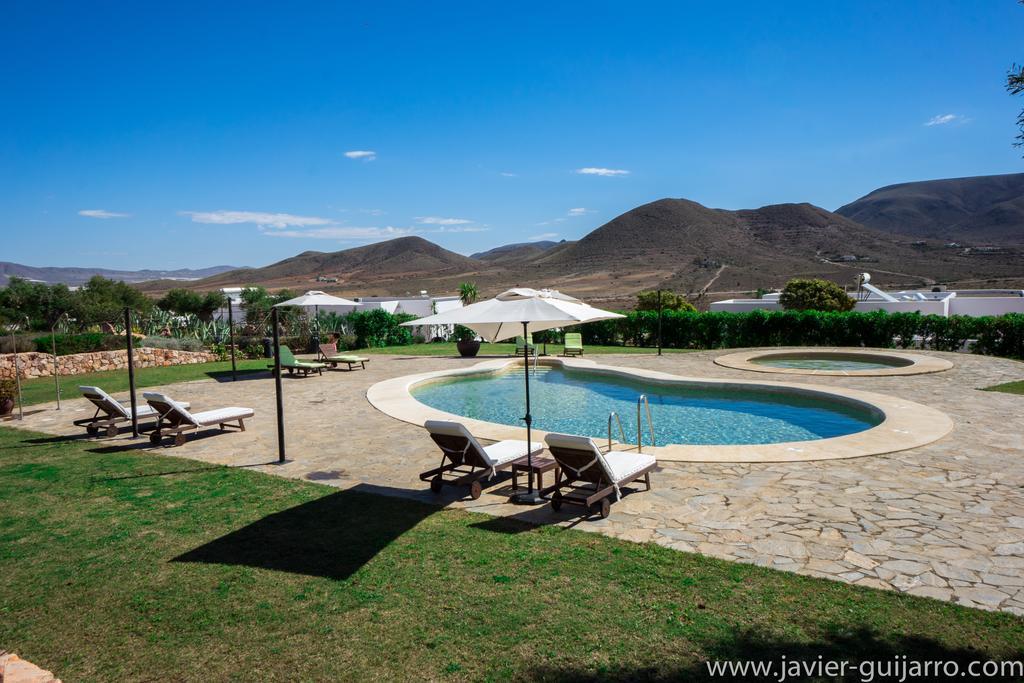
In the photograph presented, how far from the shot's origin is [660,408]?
1321cm

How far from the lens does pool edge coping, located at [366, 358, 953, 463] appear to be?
26.5 feet

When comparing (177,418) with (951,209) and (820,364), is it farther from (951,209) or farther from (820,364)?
(951,209)

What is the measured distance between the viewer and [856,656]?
3.57 meters

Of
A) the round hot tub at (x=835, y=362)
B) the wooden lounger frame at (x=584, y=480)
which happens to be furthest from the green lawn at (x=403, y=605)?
the round hot tub at (x=835, y=362)

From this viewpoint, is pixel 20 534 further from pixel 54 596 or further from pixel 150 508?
pixel 54 596

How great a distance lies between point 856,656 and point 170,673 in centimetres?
395

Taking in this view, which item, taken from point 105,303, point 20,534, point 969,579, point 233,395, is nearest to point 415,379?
point 233,395

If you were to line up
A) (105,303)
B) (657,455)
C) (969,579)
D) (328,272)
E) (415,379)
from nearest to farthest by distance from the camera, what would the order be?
1. (969,579)
2. (657,455)
3. (415,379)
4. (105,303)
5. (328,272)

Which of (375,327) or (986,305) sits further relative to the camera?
(986,305)

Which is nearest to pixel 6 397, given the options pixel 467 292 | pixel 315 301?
pixel 315 301

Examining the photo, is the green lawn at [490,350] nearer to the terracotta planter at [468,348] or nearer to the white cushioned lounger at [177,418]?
the terracotta planter at [468,348]

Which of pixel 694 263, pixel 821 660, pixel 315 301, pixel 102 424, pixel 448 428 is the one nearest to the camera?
pixel 821 660

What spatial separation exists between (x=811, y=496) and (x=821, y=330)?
1816cm

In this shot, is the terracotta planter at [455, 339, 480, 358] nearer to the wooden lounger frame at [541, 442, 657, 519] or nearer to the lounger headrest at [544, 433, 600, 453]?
the wooden lounger frame at [541, 442, 657, 519]
